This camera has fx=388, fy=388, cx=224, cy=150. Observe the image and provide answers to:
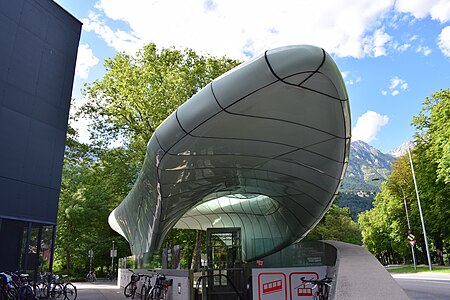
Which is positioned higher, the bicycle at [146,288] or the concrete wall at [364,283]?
the concrete wall at [364,283]

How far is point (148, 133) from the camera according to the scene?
24.7 meters

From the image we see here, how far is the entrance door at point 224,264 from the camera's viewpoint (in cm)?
1113

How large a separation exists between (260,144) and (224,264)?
4452 millimetres

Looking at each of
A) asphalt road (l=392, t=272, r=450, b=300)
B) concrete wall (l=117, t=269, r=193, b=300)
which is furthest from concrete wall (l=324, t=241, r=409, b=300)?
asphalt road (l=392, t=272, r=450, b=300)

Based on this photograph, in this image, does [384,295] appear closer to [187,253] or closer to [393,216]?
[187,253]

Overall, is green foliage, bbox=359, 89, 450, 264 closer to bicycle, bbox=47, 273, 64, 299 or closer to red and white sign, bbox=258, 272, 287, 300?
red and white sign, bbox=258, 272, 287, 300

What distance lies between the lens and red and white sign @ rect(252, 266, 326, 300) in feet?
31.5

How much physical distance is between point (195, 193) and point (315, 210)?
14.6 feet

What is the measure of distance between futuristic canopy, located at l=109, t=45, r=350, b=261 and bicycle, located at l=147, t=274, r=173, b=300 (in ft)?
7.53

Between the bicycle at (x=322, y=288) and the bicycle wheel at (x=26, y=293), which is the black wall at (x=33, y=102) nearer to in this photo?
the bicycle wheel at (x=26, y=293)

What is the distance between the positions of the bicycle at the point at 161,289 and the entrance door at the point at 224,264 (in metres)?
1.43

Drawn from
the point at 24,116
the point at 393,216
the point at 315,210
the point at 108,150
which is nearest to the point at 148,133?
the point at 108,150

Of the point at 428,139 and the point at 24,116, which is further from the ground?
the point at 428,139

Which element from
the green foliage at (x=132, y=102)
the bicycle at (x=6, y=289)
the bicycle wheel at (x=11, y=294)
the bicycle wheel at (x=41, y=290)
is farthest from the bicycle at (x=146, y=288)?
the green foliage at (x=132, y=102)
